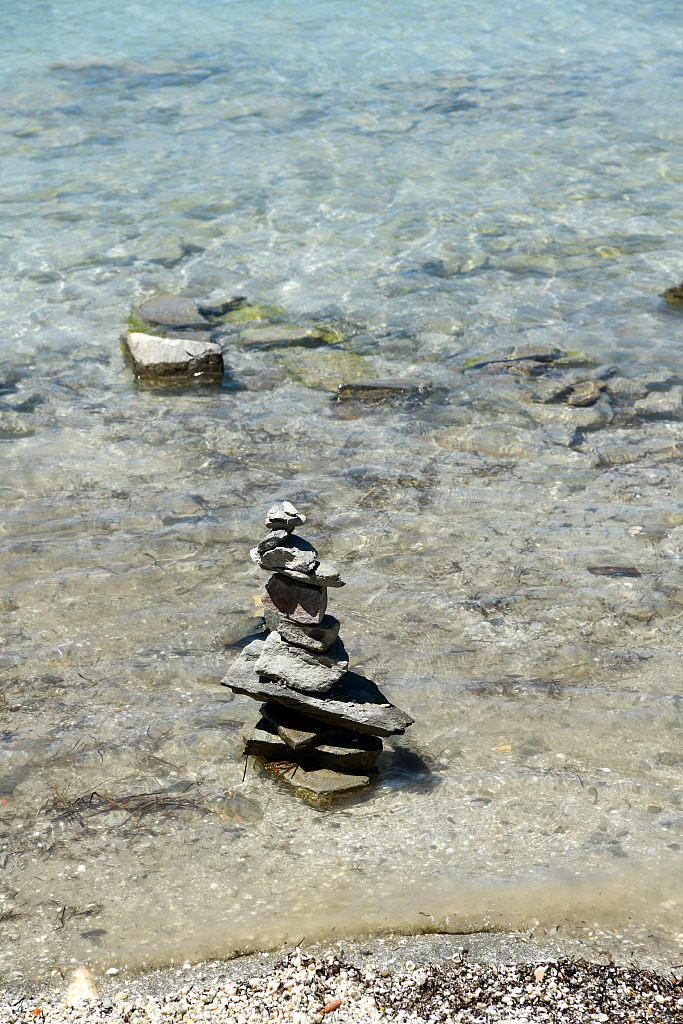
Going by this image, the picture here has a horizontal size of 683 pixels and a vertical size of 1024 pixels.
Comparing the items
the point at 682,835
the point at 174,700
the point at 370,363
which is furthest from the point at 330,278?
the point at 682,835

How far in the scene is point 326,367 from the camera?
1022cm

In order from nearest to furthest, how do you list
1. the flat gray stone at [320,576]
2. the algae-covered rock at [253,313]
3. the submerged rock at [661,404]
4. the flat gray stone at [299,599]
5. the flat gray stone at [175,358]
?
the flat gray stone at [320,576]
the flat gray stone at [299,599]
the submerged rock at [661,404]
the flat gray stone at [175,358]
the algae-covered rock at [253,313]

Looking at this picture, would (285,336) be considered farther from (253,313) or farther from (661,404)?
(661,404)

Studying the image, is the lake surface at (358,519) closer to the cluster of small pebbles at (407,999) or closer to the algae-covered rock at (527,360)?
the algae-covered rock at (527,360)

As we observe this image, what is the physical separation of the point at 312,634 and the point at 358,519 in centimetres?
281

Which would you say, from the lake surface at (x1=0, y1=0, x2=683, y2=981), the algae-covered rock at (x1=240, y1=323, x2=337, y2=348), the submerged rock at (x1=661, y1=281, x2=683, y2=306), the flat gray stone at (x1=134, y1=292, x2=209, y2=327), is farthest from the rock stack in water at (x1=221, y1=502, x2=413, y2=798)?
the submerged rock at (x1=661, y1=281, x2=683, y2=306)

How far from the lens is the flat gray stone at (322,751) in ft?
15.1

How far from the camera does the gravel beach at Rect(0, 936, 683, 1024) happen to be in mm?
3471

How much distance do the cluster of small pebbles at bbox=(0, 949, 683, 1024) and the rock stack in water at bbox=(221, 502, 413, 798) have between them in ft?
3.41

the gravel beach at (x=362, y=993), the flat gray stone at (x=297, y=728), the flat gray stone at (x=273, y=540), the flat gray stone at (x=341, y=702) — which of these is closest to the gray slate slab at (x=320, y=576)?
the flat gray stone at (x=273, y=540)

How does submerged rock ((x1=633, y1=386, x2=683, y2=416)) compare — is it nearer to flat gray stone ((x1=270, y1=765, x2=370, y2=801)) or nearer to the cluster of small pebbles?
flat gray stone ((x1=270, y1=765, x2=370, y2=801))

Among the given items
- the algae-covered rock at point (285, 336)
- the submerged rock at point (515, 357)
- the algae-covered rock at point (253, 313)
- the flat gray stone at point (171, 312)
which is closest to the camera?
the submerged rock at point (515, 357)

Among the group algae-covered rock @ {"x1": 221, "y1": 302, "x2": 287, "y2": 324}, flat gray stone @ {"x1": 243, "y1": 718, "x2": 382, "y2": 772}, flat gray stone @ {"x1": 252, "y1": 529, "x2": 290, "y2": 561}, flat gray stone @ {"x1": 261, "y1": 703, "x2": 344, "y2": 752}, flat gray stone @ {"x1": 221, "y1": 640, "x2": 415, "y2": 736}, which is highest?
flat gray stone @ {"x1": 252, "y1": 529, "x2": 290, "y2": 561}

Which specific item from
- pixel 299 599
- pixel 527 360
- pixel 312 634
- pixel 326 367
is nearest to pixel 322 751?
pixel 312 634
